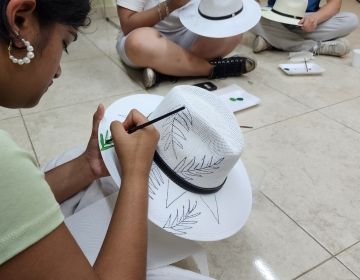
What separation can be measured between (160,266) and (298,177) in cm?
54

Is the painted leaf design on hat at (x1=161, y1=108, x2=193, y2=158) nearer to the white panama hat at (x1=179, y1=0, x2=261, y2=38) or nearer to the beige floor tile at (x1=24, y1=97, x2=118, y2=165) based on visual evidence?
the beige floor tile at (x1=24, y1=97, x2=118, y2=165)

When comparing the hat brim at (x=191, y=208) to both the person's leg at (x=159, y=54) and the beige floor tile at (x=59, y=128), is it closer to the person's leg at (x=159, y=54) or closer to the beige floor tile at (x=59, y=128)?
the beige floor tile at (x=59, y=128)

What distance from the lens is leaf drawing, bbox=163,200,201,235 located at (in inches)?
21.0

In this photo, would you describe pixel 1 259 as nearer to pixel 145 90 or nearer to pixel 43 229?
pixel 43 229

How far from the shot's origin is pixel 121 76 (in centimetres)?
150

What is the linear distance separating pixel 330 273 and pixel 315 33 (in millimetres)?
1443

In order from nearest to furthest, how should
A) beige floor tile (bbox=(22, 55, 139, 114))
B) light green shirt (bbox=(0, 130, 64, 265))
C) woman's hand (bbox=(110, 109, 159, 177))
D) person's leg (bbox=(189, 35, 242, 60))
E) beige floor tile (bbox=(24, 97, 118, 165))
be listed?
1. light green shirt (bbox=(0, 130, 64, 265))
2. woman's hand (bbox=(110, 109, 159, 177))
3. beige floor tile (bbox=(24, 97, 118, 165))
4. beige floor tile (bbox=(22, 55, 139, 114))
5. person's leg (bbox=(189, 35, 242, 60))

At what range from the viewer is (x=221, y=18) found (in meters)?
1.31

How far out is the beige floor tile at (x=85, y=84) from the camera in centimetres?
132

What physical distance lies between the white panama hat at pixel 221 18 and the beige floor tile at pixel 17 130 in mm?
678

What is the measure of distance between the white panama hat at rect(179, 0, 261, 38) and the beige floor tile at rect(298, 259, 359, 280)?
843 millimetres

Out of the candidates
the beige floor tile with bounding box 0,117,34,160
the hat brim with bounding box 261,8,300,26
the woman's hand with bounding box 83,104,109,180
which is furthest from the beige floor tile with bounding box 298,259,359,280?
the hat brim with bounding box 261,8,300,26

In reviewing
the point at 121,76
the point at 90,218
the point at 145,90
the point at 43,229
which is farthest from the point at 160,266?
the point at 121,76

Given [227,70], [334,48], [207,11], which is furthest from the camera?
[334,48]
